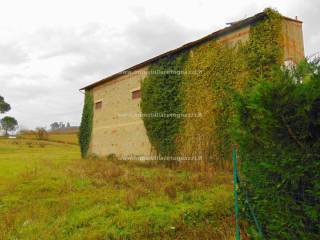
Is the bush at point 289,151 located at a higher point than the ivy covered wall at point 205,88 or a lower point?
lower

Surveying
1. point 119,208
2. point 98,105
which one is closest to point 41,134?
point 98,105

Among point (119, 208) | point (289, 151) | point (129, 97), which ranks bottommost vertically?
point (119, 208)

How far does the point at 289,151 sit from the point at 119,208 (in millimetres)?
4140

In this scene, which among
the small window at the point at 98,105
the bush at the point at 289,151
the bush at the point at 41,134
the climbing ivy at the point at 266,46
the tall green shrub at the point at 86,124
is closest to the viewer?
the bush at the point at 289,151

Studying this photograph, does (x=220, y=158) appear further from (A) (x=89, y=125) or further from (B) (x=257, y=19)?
(A) (x=89, y=125)

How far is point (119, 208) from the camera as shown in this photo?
19.5ft

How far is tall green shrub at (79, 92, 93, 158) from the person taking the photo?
19.0m

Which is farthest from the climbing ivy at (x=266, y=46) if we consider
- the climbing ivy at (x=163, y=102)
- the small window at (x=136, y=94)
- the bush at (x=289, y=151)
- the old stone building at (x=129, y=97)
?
the bush at (x=289, y=151)

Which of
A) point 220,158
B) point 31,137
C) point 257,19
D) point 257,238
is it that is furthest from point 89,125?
point 31,137

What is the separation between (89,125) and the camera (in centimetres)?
1905

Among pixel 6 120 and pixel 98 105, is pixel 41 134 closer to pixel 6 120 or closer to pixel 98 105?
pixel 6 120

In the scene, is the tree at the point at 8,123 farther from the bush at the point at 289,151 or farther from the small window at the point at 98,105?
the bush at the point at 289,151

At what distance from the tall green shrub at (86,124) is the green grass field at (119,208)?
9756mm

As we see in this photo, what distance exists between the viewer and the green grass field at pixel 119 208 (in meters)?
4.79
